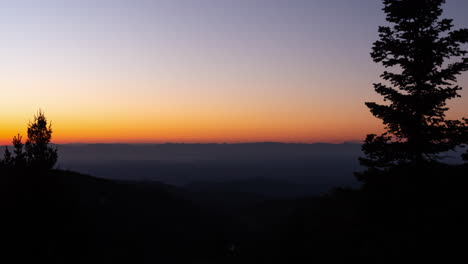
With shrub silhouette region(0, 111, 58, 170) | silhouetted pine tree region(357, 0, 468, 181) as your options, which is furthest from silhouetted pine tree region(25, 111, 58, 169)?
silhouetted pine tree region(357, 0, 468, 181)

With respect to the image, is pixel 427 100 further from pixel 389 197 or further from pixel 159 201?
pixel 159 201

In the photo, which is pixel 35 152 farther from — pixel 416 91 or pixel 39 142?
pixel 416 91

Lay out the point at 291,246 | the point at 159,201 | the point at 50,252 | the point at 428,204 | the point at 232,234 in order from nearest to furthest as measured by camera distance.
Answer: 1. the point at 50,252
2. the point at 428,204
3. the point at 291,246
4. the point at 232,234
5. the point at 159,201

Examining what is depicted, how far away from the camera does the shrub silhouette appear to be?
15.1 metres

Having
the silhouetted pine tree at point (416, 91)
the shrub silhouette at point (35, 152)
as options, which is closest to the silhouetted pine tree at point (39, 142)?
the shrub silhouette at point (35, 152)

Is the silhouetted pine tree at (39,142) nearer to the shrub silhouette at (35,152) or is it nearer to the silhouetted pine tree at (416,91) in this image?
the shrub silhouette at (35,152)

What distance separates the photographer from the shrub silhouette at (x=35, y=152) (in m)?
15.1

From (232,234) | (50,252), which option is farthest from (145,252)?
(50,252)

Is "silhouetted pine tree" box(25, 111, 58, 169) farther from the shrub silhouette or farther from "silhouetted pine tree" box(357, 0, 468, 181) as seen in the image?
"silhouetted pine tree" box(357, 0, 468, 181)

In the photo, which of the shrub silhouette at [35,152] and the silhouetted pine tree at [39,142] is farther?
the silhouetted pine tree at [39,142]

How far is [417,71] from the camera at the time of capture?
16.2 m

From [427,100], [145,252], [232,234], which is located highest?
[427,100]

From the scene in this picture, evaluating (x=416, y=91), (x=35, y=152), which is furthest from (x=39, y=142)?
(x=416, y=91)

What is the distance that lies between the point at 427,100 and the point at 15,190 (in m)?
17.9
